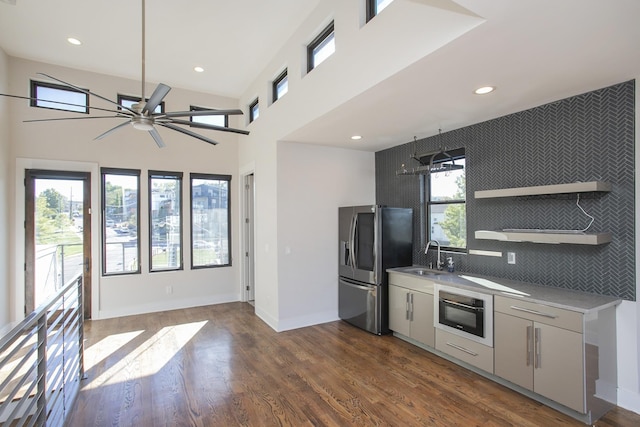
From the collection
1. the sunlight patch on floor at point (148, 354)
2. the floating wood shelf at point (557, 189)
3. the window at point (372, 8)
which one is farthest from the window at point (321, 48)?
the sunlight patch on floor at point (148, 354)

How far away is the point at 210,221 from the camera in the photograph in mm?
5922

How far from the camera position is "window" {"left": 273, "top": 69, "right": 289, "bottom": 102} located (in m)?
4.46

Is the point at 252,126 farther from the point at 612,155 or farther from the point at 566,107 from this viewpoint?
the point at 612,155

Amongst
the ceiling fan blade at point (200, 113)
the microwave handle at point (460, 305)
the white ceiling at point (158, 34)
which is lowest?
the microwave handle at point (460, 305)

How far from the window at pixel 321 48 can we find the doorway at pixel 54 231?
154 inches

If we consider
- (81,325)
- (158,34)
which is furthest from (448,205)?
(81,325)

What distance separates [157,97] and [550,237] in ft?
11.4

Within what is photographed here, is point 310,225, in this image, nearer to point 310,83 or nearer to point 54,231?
point 310,83

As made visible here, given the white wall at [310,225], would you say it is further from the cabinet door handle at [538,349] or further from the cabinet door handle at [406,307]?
the cabinet door handle at [538,349]

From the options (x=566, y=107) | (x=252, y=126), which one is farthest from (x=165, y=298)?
(x=566, y=107)

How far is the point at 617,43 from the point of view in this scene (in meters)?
2.00

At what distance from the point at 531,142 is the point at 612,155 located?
69 centimetres

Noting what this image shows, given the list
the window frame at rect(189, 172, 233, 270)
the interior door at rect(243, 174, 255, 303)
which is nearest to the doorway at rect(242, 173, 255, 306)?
the interior door at rect(243, 174, 255, 303)

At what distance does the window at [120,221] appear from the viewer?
5.12m
